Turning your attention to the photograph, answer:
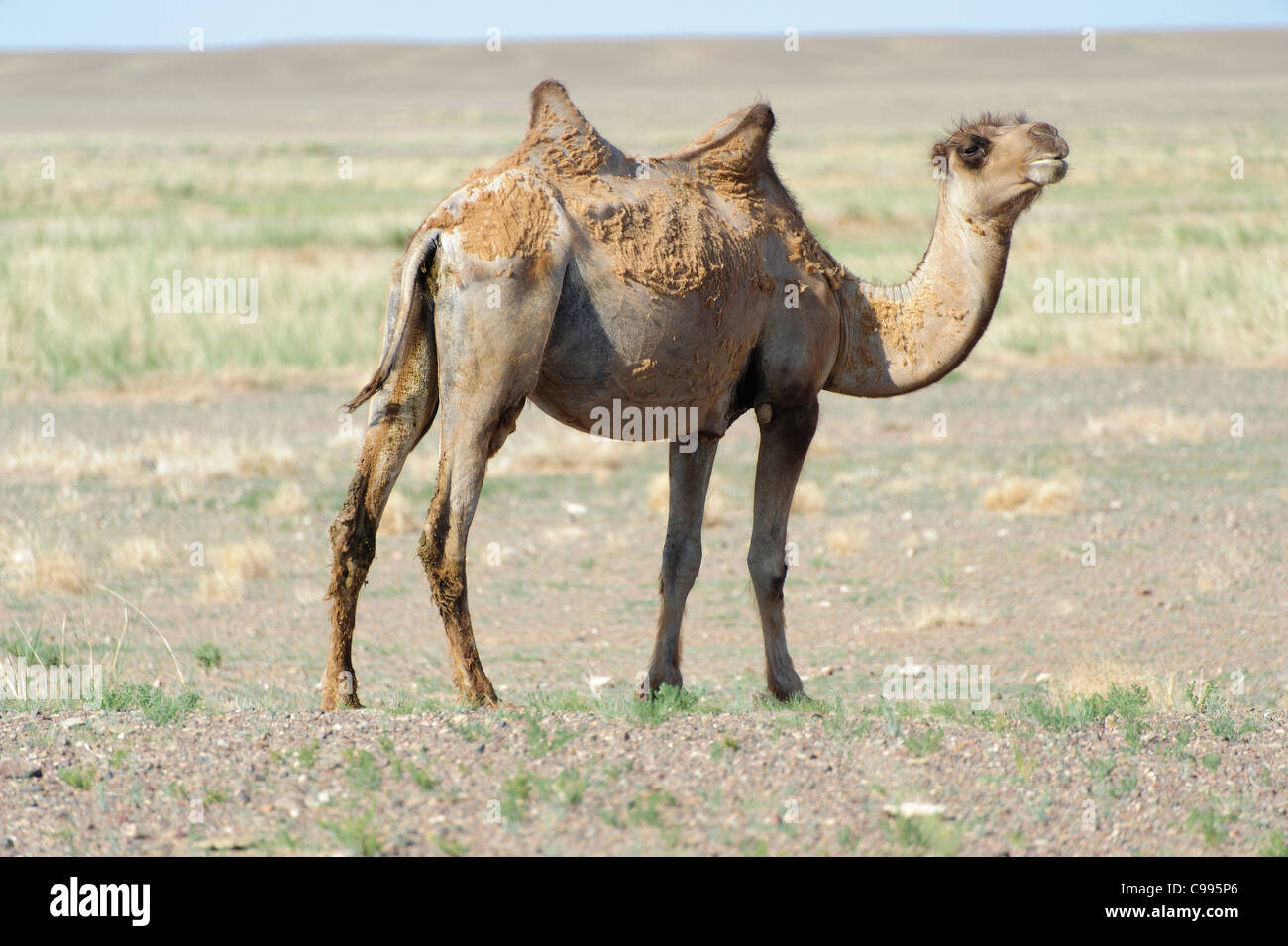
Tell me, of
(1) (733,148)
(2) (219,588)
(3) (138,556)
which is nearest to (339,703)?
(1) (733,148)

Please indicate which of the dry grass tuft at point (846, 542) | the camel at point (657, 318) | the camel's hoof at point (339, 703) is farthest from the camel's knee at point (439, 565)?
the dry grass tuft at point (846, 542)

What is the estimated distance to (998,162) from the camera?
7547mm

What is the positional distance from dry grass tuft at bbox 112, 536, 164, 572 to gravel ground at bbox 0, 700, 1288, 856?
20.6 feet

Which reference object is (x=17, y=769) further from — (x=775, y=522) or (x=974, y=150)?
(x=974, y=150)

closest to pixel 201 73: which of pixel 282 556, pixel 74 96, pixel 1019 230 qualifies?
pixel 74 96

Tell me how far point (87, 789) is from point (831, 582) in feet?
24.6

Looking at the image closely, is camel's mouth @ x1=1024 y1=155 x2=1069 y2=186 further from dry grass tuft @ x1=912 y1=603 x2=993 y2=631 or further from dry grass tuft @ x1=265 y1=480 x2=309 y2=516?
dry grass tuft @ x1=265 y1=480 x2=309 y2=516

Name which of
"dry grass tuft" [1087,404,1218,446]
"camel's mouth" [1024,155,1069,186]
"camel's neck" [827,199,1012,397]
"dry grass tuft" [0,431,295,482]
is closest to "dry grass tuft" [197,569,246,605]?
"dry grass tuft" [0,431,295,482]

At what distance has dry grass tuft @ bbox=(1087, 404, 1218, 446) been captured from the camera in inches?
683

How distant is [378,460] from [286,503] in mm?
8342

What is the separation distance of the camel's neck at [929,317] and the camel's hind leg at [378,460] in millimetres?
2126

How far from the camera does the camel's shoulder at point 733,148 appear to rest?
7383 millimetres

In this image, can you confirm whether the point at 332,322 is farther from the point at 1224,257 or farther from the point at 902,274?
the point at 1224,257

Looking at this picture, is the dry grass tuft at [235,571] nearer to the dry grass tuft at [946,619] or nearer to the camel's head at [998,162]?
the dry grass tuft at [946,619]
